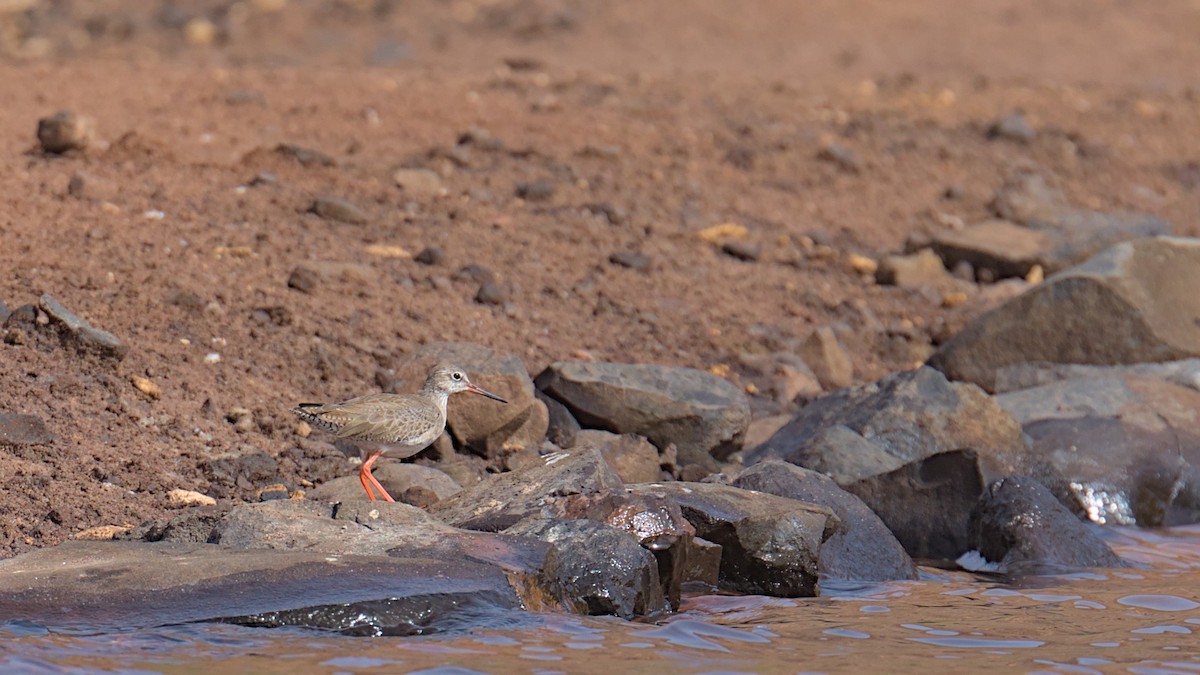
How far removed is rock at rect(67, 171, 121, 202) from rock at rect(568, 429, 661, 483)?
11.4ft

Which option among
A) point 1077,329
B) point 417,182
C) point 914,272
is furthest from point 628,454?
point 914,272

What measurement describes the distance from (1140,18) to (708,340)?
11836 millimetres

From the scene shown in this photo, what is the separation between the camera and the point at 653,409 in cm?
830

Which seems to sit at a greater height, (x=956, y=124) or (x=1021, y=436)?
(x=956, y=124)

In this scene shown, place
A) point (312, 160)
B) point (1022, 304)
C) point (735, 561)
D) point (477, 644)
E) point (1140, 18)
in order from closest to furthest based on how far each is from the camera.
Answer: point (477, 644) < point (735, 561) < point (1022, 304) < point (312, 160) < point (1140, 18)

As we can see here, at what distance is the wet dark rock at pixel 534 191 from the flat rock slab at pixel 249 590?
5699 mm

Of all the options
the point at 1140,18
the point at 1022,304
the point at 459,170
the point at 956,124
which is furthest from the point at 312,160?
the point at 1140,18

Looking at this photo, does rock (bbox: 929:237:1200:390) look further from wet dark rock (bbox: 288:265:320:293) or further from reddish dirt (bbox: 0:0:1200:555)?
wet dark rock (bbox: 288:265:320:293)

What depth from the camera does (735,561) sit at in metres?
6.89

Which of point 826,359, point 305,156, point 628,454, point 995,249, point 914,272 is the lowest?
point 628,454

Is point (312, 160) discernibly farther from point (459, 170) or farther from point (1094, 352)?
point (1094, 352)

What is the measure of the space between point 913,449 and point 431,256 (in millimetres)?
3248

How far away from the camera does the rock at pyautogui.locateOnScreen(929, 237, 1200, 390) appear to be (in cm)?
978

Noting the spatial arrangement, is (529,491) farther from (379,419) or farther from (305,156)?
(305,156)
